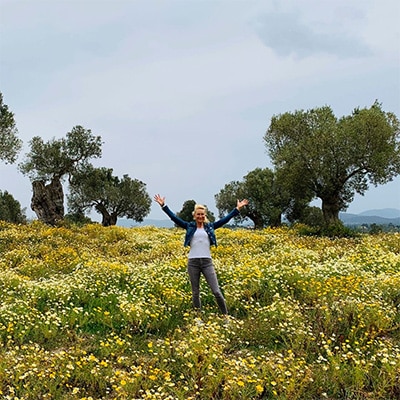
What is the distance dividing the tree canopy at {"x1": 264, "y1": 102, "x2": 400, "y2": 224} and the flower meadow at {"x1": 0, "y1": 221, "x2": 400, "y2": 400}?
21323 millimetres

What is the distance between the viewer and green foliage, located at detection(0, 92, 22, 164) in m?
38.7

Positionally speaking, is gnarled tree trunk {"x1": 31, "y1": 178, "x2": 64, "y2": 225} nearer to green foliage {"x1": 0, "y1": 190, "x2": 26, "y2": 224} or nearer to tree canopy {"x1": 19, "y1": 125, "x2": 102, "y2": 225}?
tree canopy {"x1": 19, "y1": 125, "x2": 102, "y2": 225}

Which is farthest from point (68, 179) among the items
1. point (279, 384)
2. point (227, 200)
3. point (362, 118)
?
point (279, 384)

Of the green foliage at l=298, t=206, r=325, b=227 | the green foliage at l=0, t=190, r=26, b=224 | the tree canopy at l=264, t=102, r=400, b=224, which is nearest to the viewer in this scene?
the tree canopy at l=264, t=102, r=400, b=224

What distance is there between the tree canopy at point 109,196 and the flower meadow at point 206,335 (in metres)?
41.5

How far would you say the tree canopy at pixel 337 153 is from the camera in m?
34.6

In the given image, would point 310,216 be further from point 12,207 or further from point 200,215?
point 200,215

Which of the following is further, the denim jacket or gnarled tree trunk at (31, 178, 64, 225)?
gnarled tree trunk at (31, 178, 64, 225)

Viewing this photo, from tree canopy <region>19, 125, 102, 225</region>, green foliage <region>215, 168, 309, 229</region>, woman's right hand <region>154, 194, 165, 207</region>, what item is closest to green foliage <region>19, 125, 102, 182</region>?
tree canopy <region>19, 125, 102, 225</region>

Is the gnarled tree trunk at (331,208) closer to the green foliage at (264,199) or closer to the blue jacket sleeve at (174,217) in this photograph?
the green foliage at (264,199)

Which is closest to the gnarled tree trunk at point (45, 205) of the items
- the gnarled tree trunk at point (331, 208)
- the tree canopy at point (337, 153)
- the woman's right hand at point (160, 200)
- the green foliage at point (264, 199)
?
the tree canopy at point (337, 153)

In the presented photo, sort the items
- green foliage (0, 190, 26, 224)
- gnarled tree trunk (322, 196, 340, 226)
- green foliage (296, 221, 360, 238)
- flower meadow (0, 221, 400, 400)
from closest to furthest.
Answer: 1. flower meadow (0, 221, 400, 400)
2. green foliage (296, 221, 360, 238)
3. gnarled tree trunk (322, 196, 340, 226)
4. green foliage (0, 190, 26, 224)

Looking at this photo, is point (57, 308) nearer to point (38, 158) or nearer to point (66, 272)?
point (66, 272)

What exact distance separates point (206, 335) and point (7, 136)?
37464 millimetres
